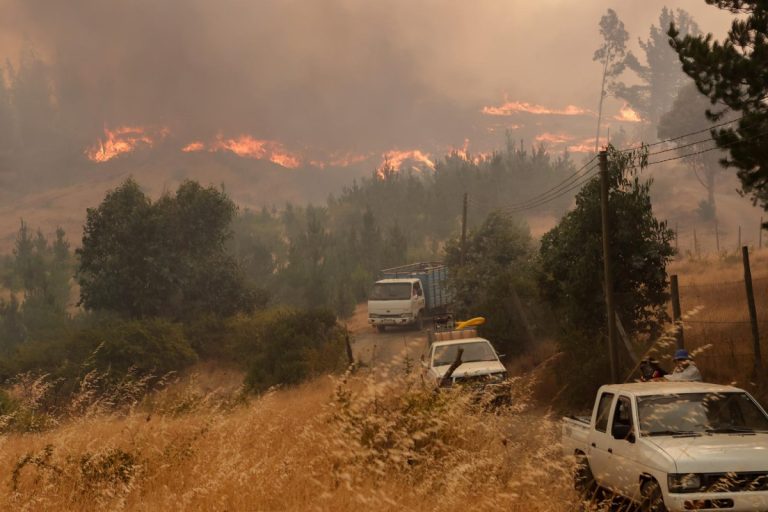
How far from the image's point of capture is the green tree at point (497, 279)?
30.5 meters

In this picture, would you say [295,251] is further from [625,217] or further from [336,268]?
[625,217]

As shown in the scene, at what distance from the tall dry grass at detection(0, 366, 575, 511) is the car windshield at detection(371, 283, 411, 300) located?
30574mm

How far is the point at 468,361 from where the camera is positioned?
2012 cm

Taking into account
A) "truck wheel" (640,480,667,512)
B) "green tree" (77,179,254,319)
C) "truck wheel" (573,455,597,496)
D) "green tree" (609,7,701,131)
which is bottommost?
"truck wheel" (573,455,597,496)

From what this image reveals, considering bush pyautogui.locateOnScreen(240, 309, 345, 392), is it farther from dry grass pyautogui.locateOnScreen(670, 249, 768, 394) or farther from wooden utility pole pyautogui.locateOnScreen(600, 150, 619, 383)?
dry grass pyautogui.locateOnScreen(670, 249, 768, 394)

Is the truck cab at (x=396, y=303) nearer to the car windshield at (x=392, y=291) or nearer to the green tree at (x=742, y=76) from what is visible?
the car windshield at (x=392, y=291)

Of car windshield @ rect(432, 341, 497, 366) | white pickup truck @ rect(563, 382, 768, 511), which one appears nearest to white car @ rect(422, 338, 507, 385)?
car windshield @ rect(432, 341, 497, 366)

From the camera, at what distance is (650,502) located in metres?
8.66

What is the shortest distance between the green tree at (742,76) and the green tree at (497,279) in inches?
530

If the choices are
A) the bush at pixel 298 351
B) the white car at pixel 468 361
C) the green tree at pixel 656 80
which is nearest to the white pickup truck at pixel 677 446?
the white car at pixel 468 361

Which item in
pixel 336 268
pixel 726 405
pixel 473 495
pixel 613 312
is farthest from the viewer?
pixel 336 268

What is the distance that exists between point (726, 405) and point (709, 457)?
137 centimetres

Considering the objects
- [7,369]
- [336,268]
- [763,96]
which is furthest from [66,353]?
[763,96]

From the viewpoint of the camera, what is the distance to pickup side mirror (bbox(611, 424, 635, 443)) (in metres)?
9.38
